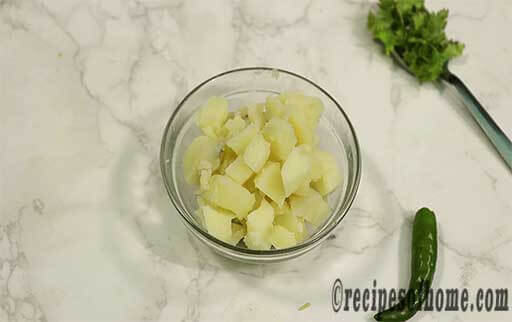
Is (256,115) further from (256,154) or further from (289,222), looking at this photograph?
(289,222)

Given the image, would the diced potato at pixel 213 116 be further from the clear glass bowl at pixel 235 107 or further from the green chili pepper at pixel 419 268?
the green chili pepper at pixel 419 268

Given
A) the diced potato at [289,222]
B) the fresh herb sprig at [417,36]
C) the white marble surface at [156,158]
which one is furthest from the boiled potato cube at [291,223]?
the fresh herb sprig at [417,36]

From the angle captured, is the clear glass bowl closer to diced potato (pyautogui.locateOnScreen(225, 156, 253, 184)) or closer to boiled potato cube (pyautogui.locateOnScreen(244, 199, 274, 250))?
boiled potato cube (pyautogui.locateOnScreen(244, 199, 274, 250))

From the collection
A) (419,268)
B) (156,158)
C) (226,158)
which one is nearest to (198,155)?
(226,158)

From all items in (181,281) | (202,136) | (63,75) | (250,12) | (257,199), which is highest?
(250,12)

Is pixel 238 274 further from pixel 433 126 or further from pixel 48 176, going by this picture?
pixel 433 126

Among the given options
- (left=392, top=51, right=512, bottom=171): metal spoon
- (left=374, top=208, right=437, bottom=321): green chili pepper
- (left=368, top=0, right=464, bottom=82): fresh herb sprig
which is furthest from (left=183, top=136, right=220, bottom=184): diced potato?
(left=392, top=51, right=512, bottom=171): metal spoon

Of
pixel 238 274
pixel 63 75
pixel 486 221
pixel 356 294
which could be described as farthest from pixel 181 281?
pixel 486 221
